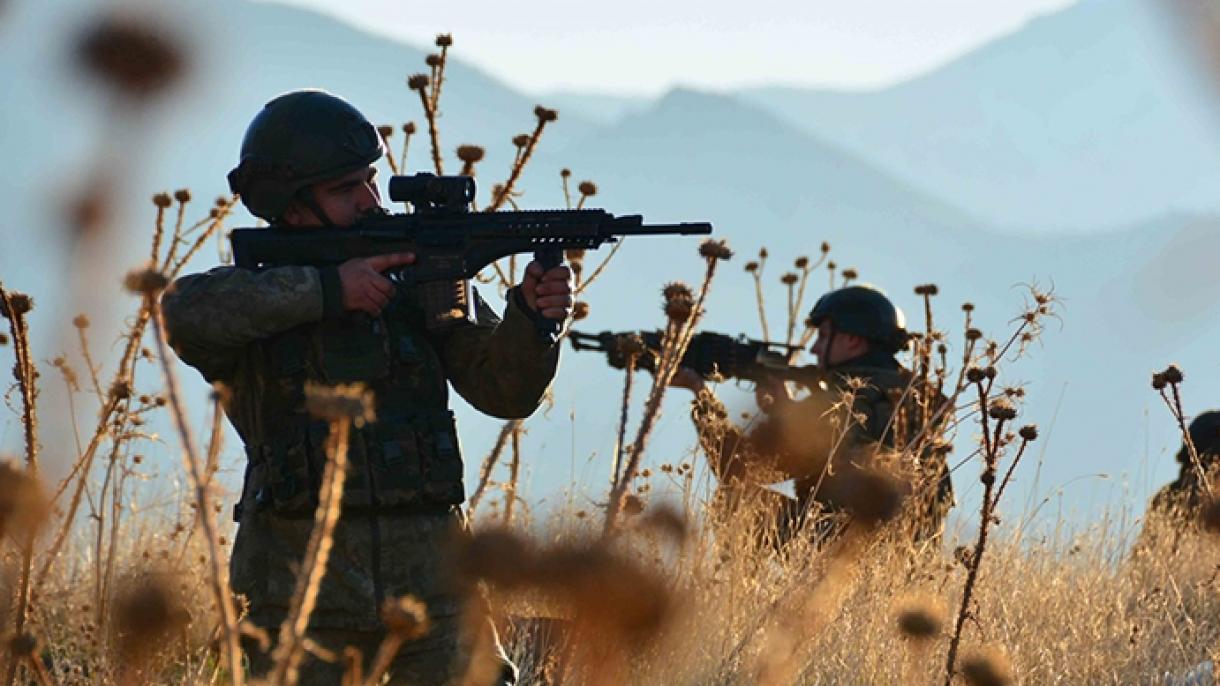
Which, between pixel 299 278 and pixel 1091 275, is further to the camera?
pixel 1091 275

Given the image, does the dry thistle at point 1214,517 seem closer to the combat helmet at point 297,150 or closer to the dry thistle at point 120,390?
the combat helmet at point 297,150

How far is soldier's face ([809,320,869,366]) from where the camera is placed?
841cm

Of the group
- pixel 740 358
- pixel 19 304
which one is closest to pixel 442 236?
pixel 19 304

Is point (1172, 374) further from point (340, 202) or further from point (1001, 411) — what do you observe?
point (340, 202)

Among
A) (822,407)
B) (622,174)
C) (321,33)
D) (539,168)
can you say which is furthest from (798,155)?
(822,407)

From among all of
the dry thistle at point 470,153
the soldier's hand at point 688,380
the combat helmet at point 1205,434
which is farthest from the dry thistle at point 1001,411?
the combat helmet at point 1205,434

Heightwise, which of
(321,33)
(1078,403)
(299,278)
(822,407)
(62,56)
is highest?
(321,33)

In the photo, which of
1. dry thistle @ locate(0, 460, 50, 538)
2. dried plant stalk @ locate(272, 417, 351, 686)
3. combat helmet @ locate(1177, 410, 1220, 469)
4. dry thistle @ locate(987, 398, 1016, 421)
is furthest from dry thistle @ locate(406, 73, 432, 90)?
combat helmet @ locate(1177, 410, 1220, 469)

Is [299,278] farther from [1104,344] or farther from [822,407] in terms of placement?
[1104,344]

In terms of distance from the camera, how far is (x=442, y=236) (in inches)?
149

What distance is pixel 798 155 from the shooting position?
152 meters

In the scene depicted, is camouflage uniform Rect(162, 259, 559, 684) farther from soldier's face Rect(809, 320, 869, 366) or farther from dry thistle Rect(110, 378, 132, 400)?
soldier's face Rect(809, 320, 869, 366)

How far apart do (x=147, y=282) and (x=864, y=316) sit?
6.46 m

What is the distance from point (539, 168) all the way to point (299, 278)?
87.3 m
